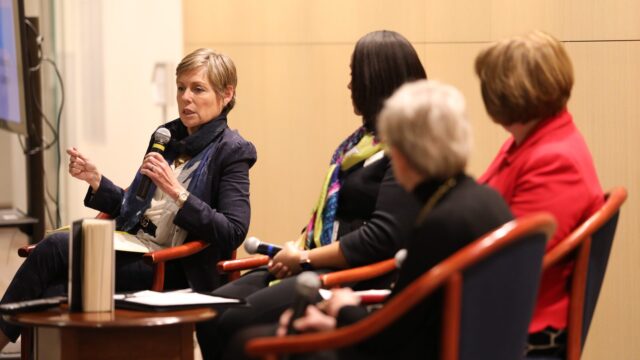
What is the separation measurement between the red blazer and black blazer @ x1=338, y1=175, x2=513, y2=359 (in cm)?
40

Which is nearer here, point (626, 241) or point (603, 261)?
point (603, 261)

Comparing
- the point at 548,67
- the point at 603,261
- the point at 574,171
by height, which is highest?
the point at 548,67

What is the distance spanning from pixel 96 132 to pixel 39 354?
231cm

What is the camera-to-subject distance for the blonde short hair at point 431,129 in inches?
83.1

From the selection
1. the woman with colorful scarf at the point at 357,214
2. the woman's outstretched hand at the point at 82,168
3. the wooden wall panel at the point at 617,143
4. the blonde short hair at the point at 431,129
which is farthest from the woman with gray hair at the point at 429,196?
the wooden wall panel at the point at 617,143

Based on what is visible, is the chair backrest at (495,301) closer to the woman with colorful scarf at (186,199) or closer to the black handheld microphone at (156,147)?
the woman with colorful scarf at (186,199)

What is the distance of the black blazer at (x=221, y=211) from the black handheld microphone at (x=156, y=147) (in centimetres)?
14

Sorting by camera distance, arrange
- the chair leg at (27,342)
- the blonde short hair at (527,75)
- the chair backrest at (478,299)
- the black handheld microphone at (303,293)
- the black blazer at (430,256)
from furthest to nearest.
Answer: the chair leg at (27,342) → the blonde short hair at (527,75) → the black handheld microphone at (303,293) → the black blazer at (430,256) → the chair backrest at (478,299)

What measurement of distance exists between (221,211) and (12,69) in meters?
2.12

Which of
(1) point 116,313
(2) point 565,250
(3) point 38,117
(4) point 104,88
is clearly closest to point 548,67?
(2) point 565,250

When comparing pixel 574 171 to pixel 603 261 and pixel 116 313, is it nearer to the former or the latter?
pixel 603 261

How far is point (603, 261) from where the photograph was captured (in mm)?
2582

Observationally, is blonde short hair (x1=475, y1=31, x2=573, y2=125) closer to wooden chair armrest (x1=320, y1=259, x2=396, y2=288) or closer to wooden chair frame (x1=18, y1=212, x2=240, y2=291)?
wooden chair armrest (x1=320, y1=259, x2=396, y2=288)

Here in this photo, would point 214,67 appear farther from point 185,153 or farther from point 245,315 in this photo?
point 245,315
